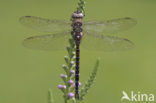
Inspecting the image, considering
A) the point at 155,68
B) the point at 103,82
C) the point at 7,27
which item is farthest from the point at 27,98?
the point at 7,27

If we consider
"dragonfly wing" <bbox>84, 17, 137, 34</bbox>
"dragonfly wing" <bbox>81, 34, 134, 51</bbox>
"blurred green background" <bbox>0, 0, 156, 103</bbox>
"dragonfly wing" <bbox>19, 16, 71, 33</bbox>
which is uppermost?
"dragonfly wing" <bbox>19, 16, 71, 33</bbox>

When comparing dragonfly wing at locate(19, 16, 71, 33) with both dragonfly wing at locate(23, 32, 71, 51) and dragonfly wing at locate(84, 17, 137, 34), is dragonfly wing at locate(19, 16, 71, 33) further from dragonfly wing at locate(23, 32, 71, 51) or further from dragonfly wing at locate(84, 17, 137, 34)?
dragonfly wing at locate(84, 17, 137, 34)

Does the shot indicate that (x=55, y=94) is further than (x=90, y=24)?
Yes

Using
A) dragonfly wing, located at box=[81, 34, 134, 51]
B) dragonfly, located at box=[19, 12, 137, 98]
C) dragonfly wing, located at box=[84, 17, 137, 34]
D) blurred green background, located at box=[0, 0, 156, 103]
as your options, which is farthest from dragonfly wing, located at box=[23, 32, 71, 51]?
blurred green background, located at box=[0, 0, 156, 103]

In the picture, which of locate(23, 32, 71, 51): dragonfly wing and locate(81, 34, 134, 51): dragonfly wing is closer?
locate(23, 32, 71, 51): dragonfly wing

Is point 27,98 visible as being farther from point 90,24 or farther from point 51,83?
point 90,24

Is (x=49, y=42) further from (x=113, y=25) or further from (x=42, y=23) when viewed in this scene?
(x=113, y=25)
